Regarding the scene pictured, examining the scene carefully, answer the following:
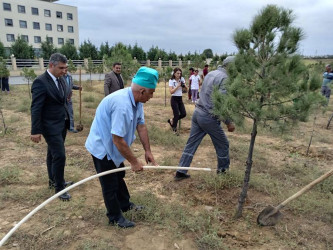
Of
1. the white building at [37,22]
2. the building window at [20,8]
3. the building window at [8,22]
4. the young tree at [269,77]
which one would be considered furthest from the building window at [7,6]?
the young tree at [269,77]

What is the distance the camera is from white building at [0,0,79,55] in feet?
126

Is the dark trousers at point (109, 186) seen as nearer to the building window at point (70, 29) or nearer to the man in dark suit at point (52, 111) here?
the man in dark suit at point (52, 111)

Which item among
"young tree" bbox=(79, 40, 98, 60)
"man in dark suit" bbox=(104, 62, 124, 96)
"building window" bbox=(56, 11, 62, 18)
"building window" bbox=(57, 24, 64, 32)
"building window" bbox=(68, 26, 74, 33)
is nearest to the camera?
"man in dark suit" bbox=(104, 62, 124, 96)

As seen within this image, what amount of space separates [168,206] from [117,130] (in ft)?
4.34

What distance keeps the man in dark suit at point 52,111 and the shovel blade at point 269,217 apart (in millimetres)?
2262

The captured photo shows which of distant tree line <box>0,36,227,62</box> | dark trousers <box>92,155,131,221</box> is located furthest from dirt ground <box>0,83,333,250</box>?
distant tree line <box>0,36,227,62</box>

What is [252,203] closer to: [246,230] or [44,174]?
[246,230]

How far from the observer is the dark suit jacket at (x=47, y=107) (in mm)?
2941

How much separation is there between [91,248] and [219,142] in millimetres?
1935

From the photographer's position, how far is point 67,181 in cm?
375

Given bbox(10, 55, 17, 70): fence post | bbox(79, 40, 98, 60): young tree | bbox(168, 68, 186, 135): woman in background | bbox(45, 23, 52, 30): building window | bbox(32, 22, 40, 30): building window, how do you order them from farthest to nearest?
bbox(45, 23, 52, 30): building window, bbox(32, 22, 40, 30): building window, bbox(79, 40, 98, 60): young tree, bbox(10, 55, 17, 70): fence post, bbox(168, 68, 186, 135): woman in background

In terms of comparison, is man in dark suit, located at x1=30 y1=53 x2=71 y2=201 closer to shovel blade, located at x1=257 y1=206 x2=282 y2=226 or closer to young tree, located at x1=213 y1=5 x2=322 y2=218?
young tree, located at x1=213 y1=5 x2=322 y2=218

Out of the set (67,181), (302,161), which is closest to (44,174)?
(67,181)

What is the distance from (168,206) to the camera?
3068 mm
